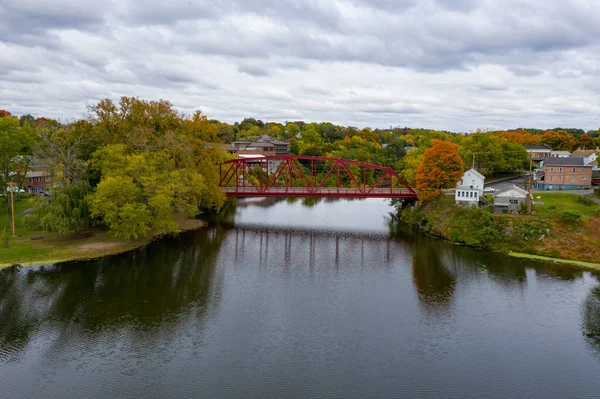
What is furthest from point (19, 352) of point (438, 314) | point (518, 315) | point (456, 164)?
point (456, 164)

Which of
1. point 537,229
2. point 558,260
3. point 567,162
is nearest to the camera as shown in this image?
point 558,260

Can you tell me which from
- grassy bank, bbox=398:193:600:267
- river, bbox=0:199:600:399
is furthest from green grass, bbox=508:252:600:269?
river, bbox=0:199:600:399

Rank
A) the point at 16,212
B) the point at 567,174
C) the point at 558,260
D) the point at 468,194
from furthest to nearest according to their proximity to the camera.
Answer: the point at 567,174 < the point at 16,212 < the point at 468,194 < the point at 558,260

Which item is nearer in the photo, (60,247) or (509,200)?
(60,247)

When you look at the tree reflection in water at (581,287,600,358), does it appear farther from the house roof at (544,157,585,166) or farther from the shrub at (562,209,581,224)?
the house roof at (544,157,585,166)

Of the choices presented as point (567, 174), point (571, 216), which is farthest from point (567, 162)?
point (571, 216)

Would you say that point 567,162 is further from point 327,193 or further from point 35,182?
point 35,182
